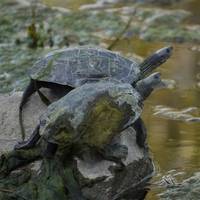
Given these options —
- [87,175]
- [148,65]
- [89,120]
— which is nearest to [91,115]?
[89,120]

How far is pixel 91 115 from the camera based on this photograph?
14.1ft

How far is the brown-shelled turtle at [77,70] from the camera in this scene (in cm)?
485

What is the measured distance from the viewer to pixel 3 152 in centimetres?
461

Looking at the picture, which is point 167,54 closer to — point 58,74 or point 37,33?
point 58,74

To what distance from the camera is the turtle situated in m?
4.26

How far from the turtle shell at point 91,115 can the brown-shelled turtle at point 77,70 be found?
1.25 ft

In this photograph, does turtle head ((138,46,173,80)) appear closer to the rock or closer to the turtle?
the rock

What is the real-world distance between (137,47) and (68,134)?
12.5ft

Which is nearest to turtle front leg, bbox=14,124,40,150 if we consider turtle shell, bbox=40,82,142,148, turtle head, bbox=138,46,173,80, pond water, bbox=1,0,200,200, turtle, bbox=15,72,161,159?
turtle, bbox=15,72,161,159

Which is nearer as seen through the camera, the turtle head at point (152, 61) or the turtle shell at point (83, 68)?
the turtle shell at point (83, 68)

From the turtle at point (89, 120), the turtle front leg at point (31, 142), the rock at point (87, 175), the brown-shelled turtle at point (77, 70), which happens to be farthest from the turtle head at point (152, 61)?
the turtle front leg at point (31, 142)

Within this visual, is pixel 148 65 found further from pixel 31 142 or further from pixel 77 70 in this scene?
pixel 31 142

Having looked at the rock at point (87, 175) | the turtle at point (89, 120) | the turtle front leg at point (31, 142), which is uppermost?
the turtle at point (89, 120)

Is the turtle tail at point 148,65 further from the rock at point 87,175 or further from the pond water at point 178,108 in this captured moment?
the rock at point 87,175
